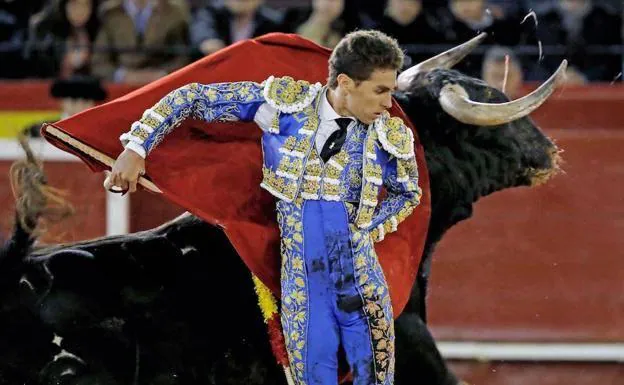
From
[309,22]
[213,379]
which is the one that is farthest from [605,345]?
[213,379]

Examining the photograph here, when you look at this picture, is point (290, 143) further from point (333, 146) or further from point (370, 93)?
point (370, 93)

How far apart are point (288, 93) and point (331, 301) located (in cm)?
58

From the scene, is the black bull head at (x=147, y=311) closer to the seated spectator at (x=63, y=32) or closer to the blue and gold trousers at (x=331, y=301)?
the blue and gold trousers at (x=331, y=301)

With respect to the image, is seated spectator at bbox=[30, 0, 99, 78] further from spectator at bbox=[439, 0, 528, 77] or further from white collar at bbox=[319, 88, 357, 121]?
white collar at bbox=[319, 88, 357, 121]

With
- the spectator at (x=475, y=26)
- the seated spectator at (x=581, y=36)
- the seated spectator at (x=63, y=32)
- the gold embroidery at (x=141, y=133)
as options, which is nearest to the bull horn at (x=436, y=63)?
the gold embroidery at (x=141, y=133)

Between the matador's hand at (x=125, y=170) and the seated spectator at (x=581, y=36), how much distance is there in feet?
14.3

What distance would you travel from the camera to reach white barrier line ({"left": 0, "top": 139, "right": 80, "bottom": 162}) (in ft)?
23.0

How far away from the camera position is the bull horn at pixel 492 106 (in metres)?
4.46

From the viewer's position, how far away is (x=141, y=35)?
7906mm

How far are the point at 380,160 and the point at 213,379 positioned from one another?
83 centimetres

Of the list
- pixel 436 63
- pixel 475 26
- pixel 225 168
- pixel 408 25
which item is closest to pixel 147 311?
pixel 225 168

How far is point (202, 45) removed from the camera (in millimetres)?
7598

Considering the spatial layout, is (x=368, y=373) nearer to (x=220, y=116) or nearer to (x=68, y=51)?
(x=220, y=116)

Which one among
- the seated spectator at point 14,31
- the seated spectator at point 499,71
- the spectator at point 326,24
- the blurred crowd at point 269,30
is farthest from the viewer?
the seated spectator at point 14,31
